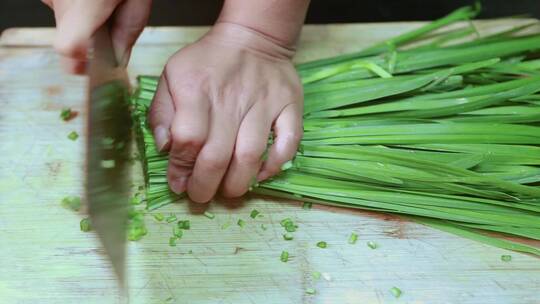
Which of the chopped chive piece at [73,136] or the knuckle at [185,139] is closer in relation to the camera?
the knuckle at [185,139]

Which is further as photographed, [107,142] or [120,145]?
[120,145]

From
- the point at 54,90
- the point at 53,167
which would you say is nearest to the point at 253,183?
the point at 53,167

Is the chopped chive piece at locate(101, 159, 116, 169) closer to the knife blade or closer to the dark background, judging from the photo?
the knife blade

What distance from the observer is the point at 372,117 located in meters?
1.45

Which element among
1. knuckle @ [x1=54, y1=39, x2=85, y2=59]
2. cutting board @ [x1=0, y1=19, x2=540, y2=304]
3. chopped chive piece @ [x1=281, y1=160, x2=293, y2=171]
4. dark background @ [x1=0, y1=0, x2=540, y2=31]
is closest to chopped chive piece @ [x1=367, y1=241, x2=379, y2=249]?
cutting board @ [x1=0, y1=19, x2=540, y2=304]

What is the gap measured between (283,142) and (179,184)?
0.23 meters

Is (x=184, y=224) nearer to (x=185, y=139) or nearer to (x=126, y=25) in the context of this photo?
(x=185, y=139)

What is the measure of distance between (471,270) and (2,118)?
3.62ft

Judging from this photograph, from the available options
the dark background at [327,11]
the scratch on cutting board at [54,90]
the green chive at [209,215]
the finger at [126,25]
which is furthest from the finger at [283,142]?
the dark background at [327,11]

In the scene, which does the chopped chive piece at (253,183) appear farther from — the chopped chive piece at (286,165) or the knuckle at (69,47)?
the knuckle at (69,47)

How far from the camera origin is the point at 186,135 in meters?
1.24

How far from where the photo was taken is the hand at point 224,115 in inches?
49.9

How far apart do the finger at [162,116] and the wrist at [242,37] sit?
155 mm

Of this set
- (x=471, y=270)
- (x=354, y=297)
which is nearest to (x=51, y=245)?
(x=354, y=297)
